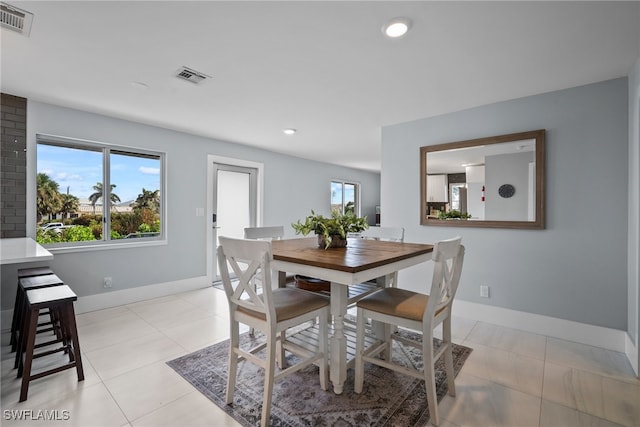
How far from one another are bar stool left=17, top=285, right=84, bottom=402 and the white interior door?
244 cm

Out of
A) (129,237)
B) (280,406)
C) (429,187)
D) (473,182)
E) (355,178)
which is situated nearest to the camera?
(280,406)

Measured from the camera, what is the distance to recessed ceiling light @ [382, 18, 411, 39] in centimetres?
170

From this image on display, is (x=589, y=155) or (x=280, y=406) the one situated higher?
(x=589, y=155)

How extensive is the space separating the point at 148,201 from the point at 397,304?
11.3ft

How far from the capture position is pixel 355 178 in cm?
769

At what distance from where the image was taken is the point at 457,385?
1.92 meters

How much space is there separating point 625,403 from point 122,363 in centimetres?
327

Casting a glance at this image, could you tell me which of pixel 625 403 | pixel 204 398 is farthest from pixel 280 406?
pixel 625 403

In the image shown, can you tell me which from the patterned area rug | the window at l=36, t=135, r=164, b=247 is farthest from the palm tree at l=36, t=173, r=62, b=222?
the patterned area rug

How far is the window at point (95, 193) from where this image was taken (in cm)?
307

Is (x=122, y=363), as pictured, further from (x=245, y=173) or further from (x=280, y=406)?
(x=245, y=173)

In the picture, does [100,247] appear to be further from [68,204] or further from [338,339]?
[338,339]

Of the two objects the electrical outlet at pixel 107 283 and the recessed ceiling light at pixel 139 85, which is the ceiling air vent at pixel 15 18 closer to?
the recessed ceiling light at pixel 139 85

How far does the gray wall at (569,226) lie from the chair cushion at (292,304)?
2048 mm
